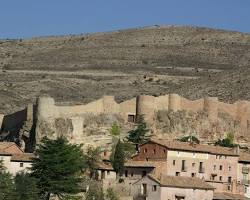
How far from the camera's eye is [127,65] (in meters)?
162

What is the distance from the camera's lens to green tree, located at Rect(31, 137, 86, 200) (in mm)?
70062

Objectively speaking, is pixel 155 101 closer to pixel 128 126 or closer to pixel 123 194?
pixel 128 126

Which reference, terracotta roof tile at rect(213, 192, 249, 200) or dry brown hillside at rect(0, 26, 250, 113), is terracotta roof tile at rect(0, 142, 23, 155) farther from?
dry brown hillside at rect(0, 26, 250, 113)

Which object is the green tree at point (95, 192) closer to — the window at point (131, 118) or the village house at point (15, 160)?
the village house at point (15, 160)

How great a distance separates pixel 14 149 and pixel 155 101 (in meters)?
12.9

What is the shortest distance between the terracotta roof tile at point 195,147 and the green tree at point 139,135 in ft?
7.49

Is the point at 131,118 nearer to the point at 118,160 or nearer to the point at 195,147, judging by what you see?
the point at 195,147

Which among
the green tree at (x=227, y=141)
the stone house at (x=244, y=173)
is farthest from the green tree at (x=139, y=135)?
the stone house at (x=244, y=173)

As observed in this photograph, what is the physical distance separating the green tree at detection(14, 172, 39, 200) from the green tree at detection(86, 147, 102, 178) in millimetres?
8252

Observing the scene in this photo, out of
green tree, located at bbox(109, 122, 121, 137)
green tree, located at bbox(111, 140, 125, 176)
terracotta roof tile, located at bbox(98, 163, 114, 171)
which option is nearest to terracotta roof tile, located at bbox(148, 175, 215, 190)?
green tree, located at bbox(111, 140, 125, 176)

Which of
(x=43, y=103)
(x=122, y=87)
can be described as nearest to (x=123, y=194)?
(x=43, y=103)

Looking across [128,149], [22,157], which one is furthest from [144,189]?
[22,157]

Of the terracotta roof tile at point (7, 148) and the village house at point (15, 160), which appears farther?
the terracotta roof tile at point (7, 148)

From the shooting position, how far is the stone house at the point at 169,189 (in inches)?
2864
